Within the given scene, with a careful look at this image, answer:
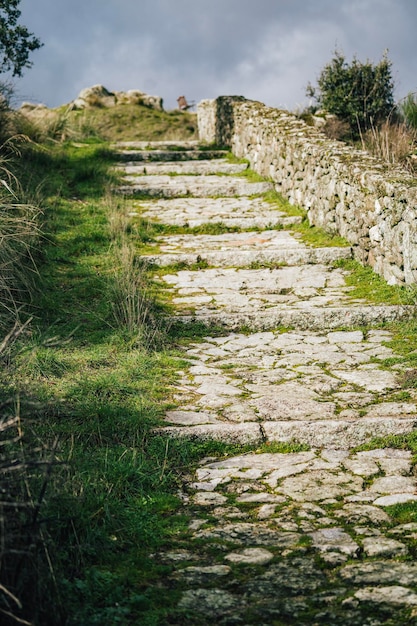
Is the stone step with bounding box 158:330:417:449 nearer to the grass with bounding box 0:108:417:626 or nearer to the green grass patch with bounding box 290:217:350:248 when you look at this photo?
the grass with bounding box 0:108:417:626

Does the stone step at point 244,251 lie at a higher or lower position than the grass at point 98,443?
higher

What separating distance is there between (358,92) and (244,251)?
24.8ft

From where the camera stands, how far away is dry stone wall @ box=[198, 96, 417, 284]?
6699 mm

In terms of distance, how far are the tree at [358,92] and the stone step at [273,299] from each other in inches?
287

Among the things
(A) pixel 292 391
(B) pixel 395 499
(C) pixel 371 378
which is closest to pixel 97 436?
(A) pixel 292 391

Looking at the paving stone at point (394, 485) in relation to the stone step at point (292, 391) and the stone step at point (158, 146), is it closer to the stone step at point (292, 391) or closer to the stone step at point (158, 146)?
the stone step at point (292, 391)

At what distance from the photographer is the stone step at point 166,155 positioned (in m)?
13.1

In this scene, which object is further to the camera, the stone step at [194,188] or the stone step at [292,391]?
the stone step at [194,188]

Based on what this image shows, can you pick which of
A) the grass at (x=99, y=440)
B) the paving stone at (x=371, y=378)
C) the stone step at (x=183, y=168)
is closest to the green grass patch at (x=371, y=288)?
the paving stone at (x=371, y=378)

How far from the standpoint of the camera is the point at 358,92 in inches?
563

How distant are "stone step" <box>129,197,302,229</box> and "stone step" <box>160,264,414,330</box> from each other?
1642 mm

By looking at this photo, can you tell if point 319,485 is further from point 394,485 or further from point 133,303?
point 133,303

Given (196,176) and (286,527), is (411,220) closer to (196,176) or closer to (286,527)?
(286,527)

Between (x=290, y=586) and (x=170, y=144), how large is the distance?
1267 centimetres
